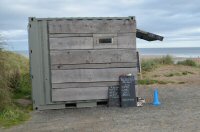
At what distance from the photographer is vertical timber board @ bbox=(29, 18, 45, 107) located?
36.7ft

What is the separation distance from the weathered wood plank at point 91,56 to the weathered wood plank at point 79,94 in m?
0.80

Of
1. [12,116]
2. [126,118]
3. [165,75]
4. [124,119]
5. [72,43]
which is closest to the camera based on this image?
[124,119]

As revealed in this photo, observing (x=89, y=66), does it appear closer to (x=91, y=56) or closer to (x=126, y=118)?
(x=91, y=56)

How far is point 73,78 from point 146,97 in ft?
10.4

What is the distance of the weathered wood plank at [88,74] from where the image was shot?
1144 centimetres

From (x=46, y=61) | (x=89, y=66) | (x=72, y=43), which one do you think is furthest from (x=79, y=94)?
(x=72, y=43)

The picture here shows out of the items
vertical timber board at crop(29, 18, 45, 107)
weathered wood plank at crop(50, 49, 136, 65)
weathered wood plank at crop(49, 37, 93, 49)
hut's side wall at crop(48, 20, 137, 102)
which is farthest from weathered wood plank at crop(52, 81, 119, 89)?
weathered wood plank at crop(49, 37, 93, 49)

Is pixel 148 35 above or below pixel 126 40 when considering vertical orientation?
above

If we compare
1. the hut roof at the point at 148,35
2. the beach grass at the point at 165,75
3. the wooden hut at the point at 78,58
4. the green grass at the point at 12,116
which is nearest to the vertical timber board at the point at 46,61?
the wooden hut at the point at 78,58

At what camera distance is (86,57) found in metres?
11.5

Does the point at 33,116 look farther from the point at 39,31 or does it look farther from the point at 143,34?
the point at 143,34

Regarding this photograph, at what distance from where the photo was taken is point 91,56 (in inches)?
453

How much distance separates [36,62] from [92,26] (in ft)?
6.15

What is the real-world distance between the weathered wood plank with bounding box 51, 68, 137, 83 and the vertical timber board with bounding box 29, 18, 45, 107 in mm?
399
